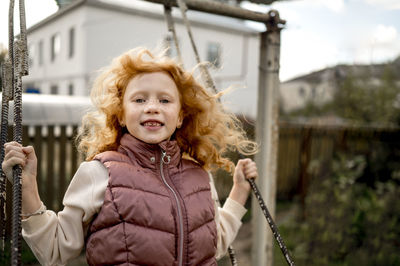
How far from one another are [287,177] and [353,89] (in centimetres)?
396

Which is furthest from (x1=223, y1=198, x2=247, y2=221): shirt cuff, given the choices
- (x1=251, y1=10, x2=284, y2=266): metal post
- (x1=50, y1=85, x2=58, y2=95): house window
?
(x1=50, y1=85, x2=58, y2=95): house window

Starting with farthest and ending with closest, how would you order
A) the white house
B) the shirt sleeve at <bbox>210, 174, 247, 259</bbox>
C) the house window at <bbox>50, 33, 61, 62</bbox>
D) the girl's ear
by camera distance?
1. the white house
2. the house window at <bbox>50, 33, 61, 62</bbox>
3. the shirt sleeve at <bbox>210, 174, 247, 259</bbox>
4. the girl's ear

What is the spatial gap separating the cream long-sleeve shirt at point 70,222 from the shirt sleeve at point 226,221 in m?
0.56

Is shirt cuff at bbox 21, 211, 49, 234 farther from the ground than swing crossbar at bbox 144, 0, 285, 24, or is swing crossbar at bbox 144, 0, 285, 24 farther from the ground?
swing crossbar at bbox 144, 0, 285, 24

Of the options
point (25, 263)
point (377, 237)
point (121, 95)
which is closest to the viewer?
point (121, 95)

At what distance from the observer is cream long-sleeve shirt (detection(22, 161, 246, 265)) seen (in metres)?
1.39

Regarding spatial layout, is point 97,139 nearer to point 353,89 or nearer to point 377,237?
point 377,237

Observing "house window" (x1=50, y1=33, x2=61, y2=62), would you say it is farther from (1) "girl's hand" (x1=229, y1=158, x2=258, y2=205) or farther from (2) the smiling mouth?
(2) the smiling mouth

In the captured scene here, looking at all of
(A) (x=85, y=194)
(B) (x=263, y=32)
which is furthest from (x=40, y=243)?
(B) (x=263, y=32)

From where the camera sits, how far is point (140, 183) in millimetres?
1501

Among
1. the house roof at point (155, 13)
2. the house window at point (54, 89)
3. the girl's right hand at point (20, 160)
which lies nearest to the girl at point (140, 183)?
the girl's right hand at point (20, 160)

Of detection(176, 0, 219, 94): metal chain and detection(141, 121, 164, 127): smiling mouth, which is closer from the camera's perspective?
detection(141, 121, 164, 127): smiling mouth

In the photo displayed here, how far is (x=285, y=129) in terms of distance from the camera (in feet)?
21.6

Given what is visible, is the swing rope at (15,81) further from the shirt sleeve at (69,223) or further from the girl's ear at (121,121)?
the girl's ear at (121,121)
